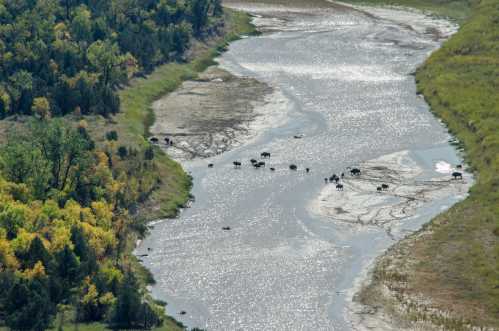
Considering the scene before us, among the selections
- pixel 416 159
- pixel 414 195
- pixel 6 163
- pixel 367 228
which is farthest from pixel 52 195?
pixel 416 159

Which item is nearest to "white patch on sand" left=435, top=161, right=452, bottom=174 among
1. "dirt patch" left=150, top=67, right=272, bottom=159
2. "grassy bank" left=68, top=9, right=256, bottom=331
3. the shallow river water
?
the shallow river water

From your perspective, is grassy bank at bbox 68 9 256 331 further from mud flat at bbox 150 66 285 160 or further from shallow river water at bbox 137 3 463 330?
mud flat at bbox 150 66 285 160

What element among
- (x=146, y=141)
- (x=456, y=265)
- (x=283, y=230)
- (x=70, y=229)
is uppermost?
(x=456, y=265)

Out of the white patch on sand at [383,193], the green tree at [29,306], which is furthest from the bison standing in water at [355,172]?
the green tree at [29,306]

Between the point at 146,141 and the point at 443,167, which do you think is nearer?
the point at 443,167

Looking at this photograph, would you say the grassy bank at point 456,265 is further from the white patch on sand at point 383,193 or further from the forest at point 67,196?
the forest at point 67,196

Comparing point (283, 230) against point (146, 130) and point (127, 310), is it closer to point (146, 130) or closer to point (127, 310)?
point (127, 310)

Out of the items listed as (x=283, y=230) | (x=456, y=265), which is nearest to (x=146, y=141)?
(x=283, y=230)
